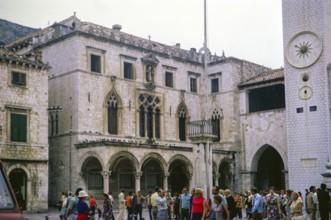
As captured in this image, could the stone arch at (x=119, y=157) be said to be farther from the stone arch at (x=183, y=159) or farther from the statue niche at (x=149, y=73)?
the statue niche at (x=149, y=73)

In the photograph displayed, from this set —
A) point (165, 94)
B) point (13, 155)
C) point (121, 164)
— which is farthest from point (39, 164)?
point (165, 94)

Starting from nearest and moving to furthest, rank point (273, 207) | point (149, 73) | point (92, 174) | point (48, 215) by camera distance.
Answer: point (273, 207) < point (48, 215) < point (92, 174) < point (149, 73)

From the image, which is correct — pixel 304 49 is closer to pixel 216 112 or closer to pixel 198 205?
pixel 216 112

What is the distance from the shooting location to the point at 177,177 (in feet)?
125

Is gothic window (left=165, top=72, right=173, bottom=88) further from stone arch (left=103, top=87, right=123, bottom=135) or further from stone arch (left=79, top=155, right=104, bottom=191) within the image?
stone arch (left=79, top=155, right=104, bottom=191)

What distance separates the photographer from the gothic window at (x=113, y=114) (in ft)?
115

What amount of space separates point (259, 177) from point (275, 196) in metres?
22.4

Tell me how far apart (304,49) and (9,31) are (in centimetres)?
2659

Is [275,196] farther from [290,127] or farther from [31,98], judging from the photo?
[31,98]

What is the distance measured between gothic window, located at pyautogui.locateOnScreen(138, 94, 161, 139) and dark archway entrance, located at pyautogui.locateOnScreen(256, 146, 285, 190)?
7780 mm

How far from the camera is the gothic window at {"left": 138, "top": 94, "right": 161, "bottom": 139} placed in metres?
36.8

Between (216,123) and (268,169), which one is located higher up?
(216,123)

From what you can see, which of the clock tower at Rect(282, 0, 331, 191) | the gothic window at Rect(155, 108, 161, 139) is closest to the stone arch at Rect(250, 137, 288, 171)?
the clock tower at Rect(282, 0, 331, 191)

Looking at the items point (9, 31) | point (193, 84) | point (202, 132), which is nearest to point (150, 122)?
point (193, 84)
